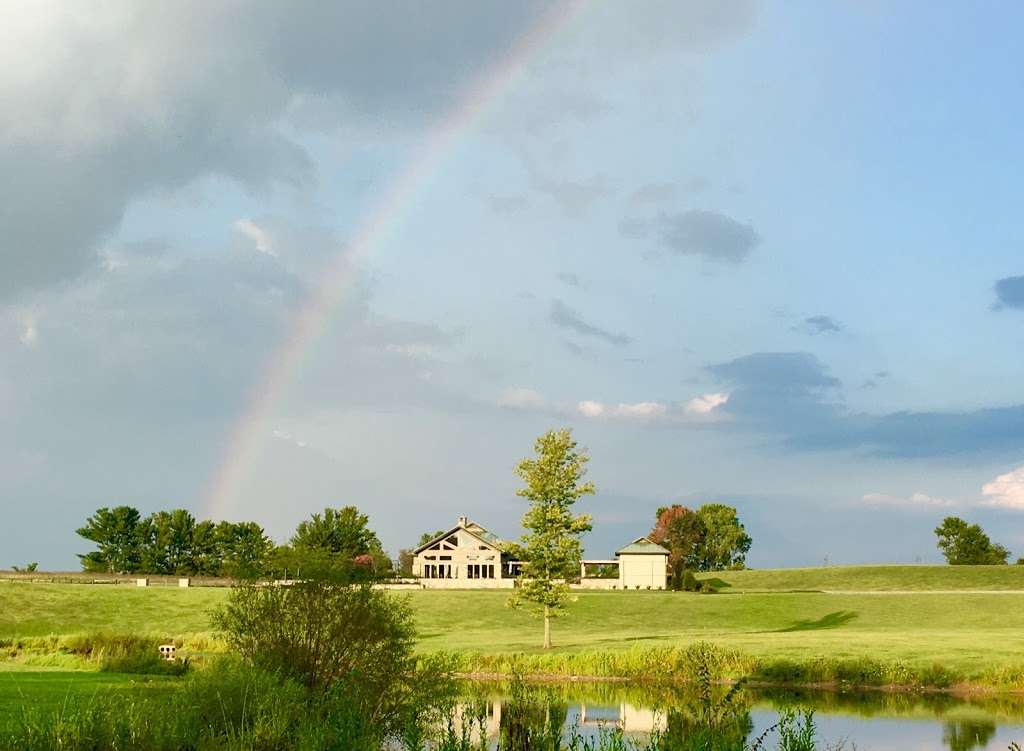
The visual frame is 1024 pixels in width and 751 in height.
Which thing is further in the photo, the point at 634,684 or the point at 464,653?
the point at 464,653

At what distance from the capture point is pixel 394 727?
29.6 m

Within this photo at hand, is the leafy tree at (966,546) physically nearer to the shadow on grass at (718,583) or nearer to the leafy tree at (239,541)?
the shadow on grass at (718,583)

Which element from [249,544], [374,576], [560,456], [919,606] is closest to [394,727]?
[374,576]

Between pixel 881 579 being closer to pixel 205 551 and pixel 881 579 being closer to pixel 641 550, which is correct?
pixel 641 550

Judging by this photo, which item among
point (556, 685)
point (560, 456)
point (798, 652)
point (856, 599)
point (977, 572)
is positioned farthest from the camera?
point (977, 572)

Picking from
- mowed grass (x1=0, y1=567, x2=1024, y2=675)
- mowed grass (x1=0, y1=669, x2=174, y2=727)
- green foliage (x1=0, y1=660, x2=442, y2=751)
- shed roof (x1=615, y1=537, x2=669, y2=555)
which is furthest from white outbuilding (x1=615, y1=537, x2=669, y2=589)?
green foliage (x1=0, y1=660, x2=442, y2=751)

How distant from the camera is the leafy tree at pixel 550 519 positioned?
219ft

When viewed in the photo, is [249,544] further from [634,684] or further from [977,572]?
[634,684]

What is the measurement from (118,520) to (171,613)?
7659 cm

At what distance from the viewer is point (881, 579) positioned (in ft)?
427

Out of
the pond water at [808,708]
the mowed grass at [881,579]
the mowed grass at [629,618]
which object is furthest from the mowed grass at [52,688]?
the mowed grass at [881,579]

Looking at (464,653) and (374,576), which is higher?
(374,576)

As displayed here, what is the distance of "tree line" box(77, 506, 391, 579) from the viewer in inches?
5974

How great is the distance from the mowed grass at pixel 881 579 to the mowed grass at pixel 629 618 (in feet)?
75.6
